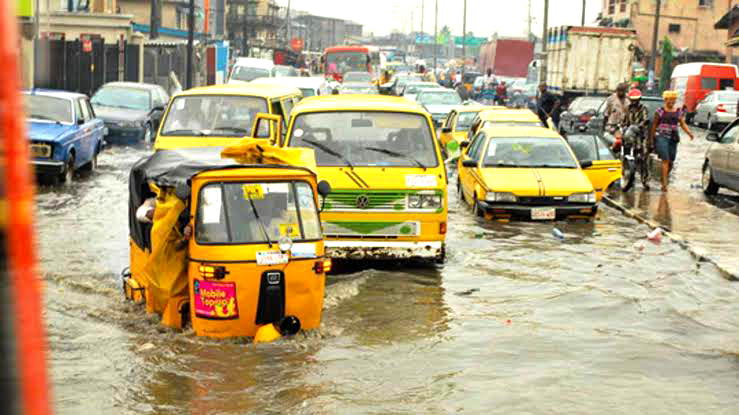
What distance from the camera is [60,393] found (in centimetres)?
793

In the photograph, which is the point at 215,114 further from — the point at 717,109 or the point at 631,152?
the point at 717,109

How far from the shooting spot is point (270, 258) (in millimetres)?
8742

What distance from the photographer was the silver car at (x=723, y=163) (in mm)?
19453

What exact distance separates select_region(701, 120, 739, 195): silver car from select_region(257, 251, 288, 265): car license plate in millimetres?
12550

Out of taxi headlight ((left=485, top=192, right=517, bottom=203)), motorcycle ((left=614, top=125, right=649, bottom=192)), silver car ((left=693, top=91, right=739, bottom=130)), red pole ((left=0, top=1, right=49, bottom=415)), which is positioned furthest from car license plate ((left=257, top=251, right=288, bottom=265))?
silver car ((left=693, top=91, right=739, bottom=130))

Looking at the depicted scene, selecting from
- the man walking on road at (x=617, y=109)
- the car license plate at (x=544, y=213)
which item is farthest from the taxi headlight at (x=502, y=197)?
the man walking on road at (x=617, y=109)

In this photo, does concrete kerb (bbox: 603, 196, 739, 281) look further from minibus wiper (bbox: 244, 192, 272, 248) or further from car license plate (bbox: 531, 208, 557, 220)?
minibus wiper (bbox: 244, 192, 272, 248)

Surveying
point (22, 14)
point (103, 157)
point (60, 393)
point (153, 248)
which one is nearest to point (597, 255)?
point (153, 248)

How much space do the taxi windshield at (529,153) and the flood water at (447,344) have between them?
262 cm

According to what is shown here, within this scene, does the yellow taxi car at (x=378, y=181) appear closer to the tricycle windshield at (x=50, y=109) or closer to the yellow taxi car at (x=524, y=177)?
the yellow taxi car at (x=524, y=177)

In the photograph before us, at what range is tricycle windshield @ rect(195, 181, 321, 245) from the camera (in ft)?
→ 29.0

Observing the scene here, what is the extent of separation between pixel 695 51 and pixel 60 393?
232ft

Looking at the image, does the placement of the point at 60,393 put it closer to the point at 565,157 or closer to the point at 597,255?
the point at 597,255

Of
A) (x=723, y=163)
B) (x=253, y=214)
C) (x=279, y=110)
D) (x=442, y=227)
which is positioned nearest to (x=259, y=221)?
(x=253, y=214)
